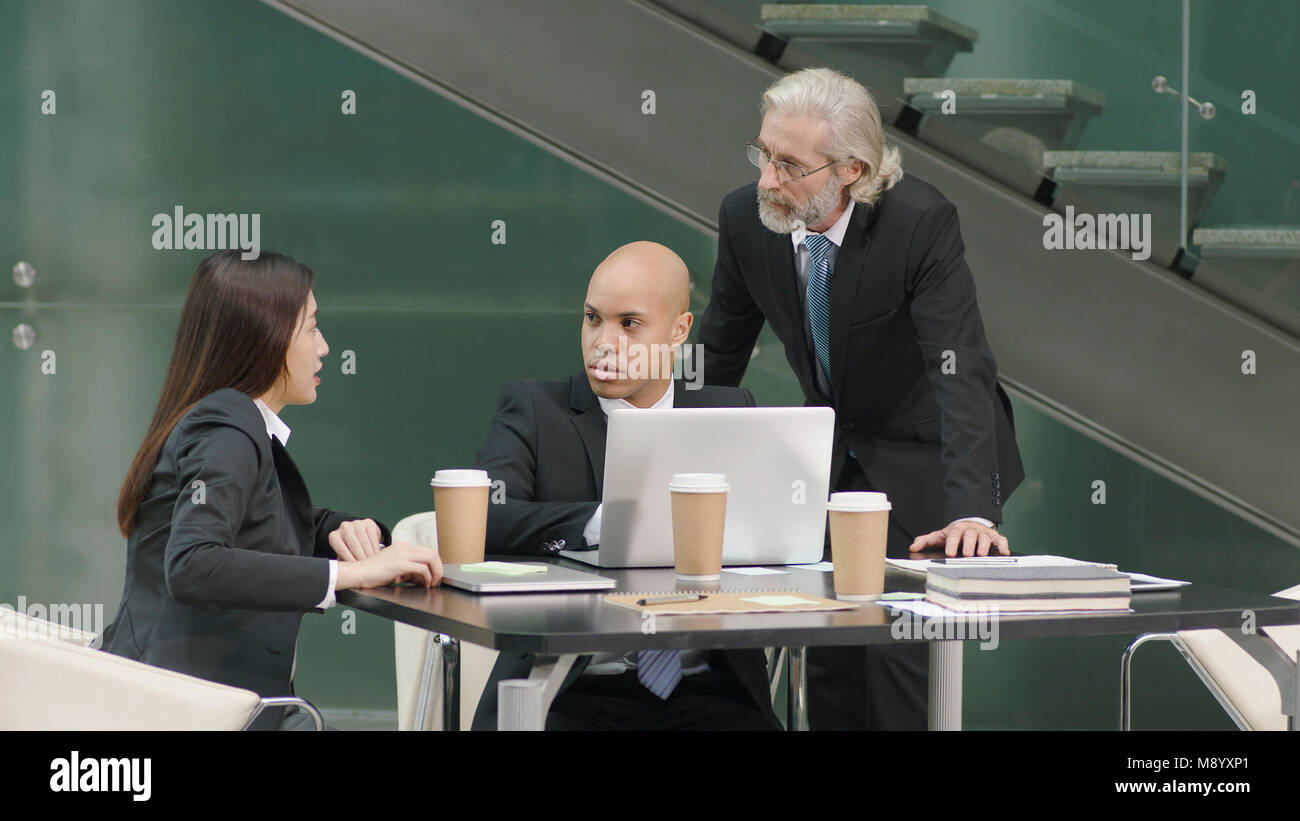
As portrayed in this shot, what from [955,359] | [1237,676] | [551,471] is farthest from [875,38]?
[1237,676]

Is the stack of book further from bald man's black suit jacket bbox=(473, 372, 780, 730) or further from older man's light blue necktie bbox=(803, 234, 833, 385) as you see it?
older man's light blue necktie bbox=(803, 234, 833, 385)

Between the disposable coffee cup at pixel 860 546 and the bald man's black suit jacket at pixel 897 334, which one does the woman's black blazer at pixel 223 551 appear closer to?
the disposable coffee cup at pixel 860 546

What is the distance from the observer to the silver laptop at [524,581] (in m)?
1.95

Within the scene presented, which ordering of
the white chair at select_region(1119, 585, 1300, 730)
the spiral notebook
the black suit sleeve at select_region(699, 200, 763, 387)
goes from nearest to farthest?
the spiral notebook → the white chair at select_region(1119, 585, 1300, 730) → the black suit sleeve at select_region(699, 200, 763, 387)

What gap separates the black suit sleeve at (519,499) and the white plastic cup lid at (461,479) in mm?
237

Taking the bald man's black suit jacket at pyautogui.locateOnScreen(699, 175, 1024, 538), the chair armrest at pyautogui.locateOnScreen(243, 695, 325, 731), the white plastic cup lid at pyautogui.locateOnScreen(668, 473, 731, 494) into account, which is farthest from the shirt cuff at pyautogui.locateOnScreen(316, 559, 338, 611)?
the bald man's black suit jacket at pyautogui.locateOnScreen(699, 175, 1024, 538)

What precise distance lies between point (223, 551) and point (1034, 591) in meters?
1.04

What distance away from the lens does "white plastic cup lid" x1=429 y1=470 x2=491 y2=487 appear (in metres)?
2.11

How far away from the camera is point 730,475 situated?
85.3 inches

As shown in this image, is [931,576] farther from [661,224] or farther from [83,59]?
[83,59]

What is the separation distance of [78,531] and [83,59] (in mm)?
1520

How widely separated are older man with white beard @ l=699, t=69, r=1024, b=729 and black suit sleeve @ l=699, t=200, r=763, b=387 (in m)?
0.08
